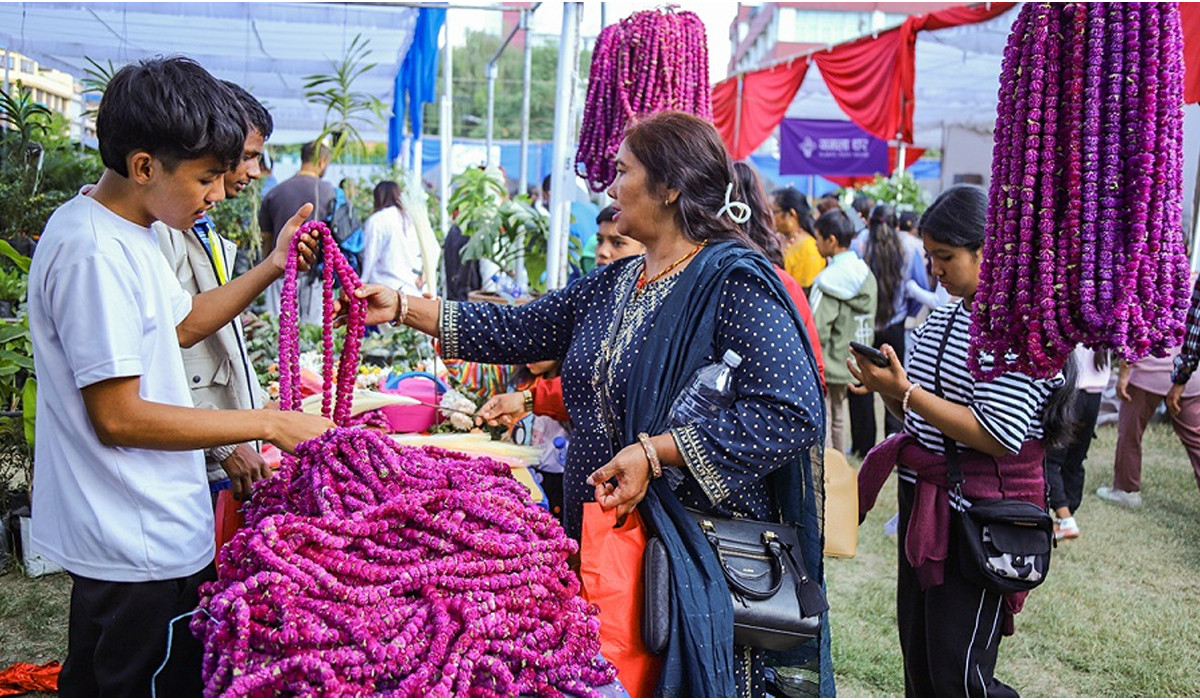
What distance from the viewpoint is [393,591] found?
151 centimetres

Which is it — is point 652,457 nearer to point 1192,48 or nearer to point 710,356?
point 710,356

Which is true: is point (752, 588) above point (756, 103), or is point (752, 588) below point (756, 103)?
below

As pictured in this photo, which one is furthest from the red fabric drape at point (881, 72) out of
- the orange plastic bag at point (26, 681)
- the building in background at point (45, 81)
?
the building in background at point (45, 81)

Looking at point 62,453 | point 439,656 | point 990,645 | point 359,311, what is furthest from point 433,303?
point 990,645

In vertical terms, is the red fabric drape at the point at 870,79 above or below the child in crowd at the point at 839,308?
above

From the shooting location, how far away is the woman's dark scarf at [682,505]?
186 centimetres

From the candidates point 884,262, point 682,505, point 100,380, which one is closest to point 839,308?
point 884,262

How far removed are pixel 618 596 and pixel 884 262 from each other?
6013 millimetres

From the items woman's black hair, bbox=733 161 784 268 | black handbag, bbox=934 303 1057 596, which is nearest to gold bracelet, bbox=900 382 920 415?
black handbag, bbox=934 303 1057 596

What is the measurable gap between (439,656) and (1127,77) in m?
1.55

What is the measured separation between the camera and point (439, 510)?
1.63 meters

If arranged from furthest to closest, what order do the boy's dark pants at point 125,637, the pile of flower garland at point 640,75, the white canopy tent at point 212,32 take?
the white canopy tent at point 212,32, the pile of flower garland at point 640,75, the boy's dark pants at point 125,637

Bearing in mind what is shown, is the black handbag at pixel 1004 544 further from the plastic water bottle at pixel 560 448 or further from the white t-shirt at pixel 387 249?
the white t-shirt at pixel 387 249

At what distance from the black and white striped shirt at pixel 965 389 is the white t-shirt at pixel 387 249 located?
5.77 metres
